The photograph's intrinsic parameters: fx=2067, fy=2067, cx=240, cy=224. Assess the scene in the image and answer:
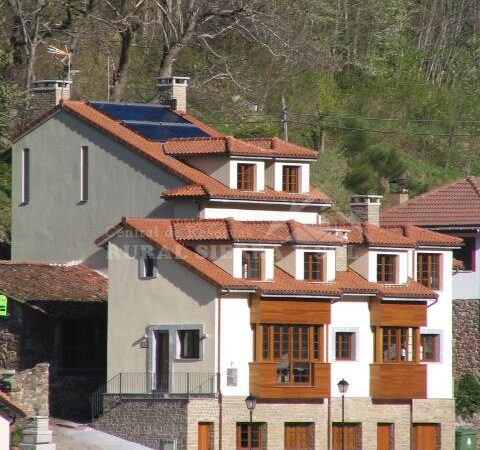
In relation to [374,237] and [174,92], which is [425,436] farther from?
[174,92]

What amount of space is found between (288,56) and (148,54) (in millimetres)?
6270

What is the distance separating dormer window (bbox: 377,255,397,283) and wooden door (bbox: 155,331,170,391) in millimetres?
7577

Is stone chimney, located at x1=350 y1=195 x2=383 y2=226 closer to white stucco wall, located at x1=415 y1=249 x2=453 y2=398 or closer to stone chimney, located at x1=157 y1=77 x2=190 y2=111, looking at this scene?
white stucco wall, located at x1=415 y1=249 x2=453 y2=398

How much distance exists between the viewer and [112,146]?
2648 inches

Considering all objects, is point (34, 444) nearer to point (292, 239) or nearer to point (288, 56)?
point (292, 239)

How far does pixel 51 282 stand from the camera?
65.6 m

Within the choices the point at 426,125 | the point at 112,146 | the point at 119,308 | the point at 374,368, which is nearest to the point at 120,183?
the point at 112,146

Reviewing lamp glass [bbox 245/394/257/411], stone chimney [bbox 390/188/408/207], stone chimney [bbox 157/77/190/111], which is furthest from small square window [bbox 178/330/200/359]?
stone chimney [bbox 390/188/408/207]

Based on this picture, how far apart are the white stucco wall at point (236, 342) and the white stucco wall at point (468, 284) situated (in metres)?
13.9

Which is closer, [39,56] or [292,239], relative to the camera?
[292,239]

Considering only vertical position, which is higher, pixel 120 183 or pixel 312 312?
pixel 120 183

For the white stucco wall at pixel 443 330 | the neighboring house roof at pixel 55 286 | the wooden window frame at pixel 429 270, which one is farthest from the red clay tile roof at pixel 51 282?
the white stucco wall at pixel 443 330

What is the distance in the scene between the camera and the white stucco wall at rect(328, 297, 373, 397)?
62625mm

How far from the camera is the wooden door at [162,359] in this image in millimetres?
60938
